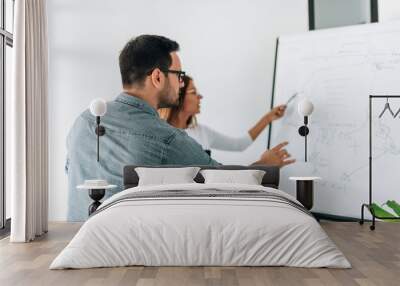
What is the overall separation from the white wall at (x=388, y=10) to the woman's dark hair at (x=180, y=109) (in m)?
2.43

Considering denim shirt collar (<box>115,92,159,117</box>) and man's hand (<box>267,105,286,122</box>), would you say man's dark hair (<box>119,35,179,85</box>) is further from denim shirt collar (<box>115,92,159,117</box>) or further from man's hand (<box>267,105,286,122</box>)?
man's hand (<box>267,105,286,122</box>)

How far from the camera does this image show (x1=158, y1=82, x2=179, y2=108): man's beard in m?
7.50

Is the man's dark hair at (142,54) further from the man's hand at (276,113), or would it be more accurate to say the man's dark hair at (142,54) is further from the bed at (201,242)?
the bed at (201,242)

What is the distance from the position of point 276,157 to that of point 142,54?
2.15 meters

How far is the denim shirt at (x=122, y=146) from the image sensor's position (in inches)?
289

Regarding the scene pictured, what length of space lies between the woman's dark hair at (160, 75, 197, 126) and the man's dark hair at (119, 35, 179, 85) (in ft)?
1.01

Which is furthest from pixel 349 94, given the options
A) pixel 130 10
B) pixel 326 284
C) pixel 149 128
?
pixel 326 284

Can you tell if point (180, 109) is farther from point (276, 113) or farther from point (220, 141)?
point (276, 113)

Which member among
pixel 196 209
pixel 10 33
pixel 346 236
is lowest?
pixel 346 236

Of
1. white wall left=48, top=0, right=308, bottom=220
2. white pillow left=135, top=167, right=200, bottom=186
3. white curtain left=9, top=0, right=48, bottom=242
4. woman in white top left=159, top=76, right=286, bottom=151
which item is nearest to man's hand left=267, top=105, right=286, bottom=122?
woman in white top left=159, top=76, right=286, bottom=151

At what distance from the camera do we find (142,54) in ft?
25.1

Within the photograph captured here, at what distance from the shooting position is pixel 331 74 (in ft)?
23.6

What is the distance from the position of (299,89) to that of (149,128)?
1917 millimetres

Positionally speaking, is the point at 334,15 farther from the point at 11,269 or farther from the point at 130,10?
the point at 11,269
